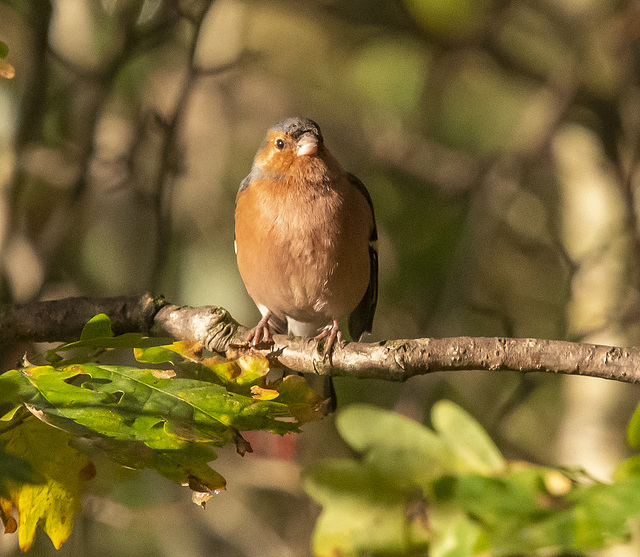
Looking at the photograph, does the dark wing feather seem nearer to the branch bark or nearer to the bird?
the bird

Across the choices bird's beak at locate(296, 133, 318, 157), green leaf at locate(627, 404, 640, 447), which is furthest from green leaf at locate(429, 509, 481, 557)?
bird's beak at locate(296, 133, 318, 157)

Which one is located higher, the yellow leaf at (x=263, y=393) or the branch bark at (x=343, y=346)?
the yellow leaf at (x=263, y=393)

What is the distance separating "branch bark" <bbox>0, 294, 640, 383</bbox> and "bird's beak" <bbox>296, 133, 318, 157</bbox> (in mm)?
920

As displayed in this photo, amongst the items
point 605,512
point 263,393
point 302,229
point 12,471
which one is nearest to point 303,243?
point 302,229

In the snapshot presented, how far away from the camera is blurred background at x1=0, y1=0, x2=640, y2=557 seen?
2.78 m

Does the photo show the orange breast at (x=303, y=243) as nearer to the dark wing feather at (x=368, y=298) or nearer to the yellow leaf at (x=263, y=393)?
the dark wing feather at (x=368, y=298)

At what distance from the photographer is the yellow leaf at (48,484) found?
89 cm

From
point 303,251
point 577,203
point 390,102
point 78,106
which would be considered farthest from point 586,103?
point 78,106

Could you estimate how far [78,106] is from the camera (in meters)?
3.34

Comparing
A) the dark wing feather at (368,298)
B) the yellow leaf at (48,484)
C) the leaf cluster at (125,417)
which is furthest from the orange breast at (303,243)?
the yellow leaf at (48,484)

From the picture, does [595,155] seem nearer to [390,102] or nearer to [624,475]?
[390,102]

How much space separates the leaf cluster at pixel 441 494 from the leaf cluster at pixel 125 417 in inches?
6.7

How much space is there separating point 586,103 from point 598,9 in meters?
0.45

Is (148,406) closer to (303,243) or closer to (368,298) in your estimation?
(303,243)
